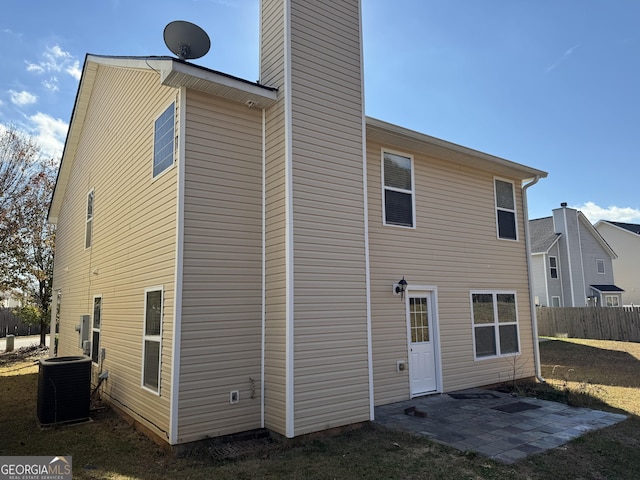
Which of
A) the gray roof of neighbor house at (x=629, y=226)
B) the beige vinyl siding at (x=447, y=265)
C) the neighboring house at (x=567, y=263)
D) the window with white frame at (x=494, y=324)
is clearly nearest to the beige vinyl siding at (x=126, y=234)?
the beige vinyl siding at (x=447, y=265)

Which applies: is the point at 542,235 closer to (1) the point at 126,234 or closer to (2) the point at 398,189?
(2) the point at 398,189

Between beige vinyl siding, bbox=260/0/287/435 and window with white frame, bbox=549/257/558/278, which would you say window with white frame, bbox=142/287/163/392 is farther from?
window with white frame, bbox=549/257/558/278

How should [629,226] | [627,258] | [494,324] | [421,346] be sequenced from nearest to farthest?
1. [421,346]
2. [494,324]
3. [627,258]
4. [629,226]

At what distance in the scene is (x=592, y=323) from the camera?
59.8 feet

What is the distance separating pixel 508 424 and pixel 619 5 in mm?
11146

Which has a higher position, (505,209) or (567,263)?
(505,209)

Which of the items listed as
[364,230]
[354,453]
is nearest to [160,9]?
[364,230]

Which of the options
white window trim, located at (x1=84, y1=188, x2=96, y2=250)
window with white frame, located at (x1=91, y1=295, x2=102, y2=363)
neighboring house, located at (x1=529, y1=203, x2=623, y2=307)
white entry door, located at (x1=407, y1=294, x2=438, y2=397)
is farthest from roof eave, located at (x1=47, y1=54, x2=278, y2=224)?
neighboring house, located at (x1=529, y1=203, x2=623, y2=307)

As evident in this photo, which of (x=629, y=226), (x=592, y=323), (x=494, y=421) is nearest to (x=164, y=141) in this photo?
(x=494, y=421)

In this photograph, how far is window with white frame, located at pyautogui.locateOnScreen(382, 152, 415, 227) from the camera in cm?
797

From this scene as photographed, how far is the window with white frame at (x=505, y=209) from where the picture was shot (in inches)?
396

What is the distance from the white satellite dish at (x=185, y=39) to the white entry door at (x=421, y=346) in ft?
18.8

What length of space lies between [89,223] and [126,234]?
12.4 ft

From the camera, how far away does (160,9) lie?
745 centimetres
